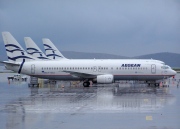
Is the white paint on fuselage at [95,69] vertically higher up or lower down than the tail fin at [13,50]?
lower down

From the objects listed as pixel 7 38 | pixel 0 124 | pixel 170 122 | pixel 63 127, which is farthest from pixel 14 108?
pixel 7 38

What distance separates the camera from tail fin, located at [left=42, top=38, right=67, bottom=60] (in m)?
61.8

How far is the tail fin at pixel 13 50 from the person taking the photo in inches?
1783

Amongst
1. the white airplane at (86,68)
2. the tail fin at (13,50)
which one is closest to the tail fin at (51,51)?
the tail fin at (13,50)

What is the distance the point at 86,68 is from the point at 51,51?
19.5 meters

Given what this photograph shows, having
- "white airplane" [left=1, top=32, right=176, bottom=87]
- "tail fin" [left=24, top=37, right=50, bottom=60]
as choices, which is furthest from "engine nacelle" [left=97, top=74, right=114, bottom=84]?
"tail fin" [left=24, top=37, right=50, bottom=60]

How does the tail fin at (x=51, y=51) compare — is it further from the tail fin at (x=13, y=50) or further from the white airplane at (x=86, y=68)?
the white airplane at (x=86, y=68)

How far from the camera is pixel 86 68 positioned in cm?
4412

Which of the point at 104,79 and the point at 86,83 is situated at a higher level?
the point at 104,79

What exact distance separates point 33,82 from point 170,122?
30.3 metres

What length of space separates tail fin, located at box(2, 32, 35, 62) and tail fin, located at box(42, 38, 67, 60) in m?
16.1

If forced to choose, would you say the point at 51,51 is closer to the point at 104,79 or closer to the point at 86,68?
the point at 86,68

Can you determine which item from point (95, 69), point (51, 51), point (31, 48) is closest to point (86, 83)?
point (95, 69)

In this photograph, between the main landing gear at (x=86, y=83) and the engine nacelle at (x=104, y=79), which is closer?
the engine nacelle at (x=104, y=79)
